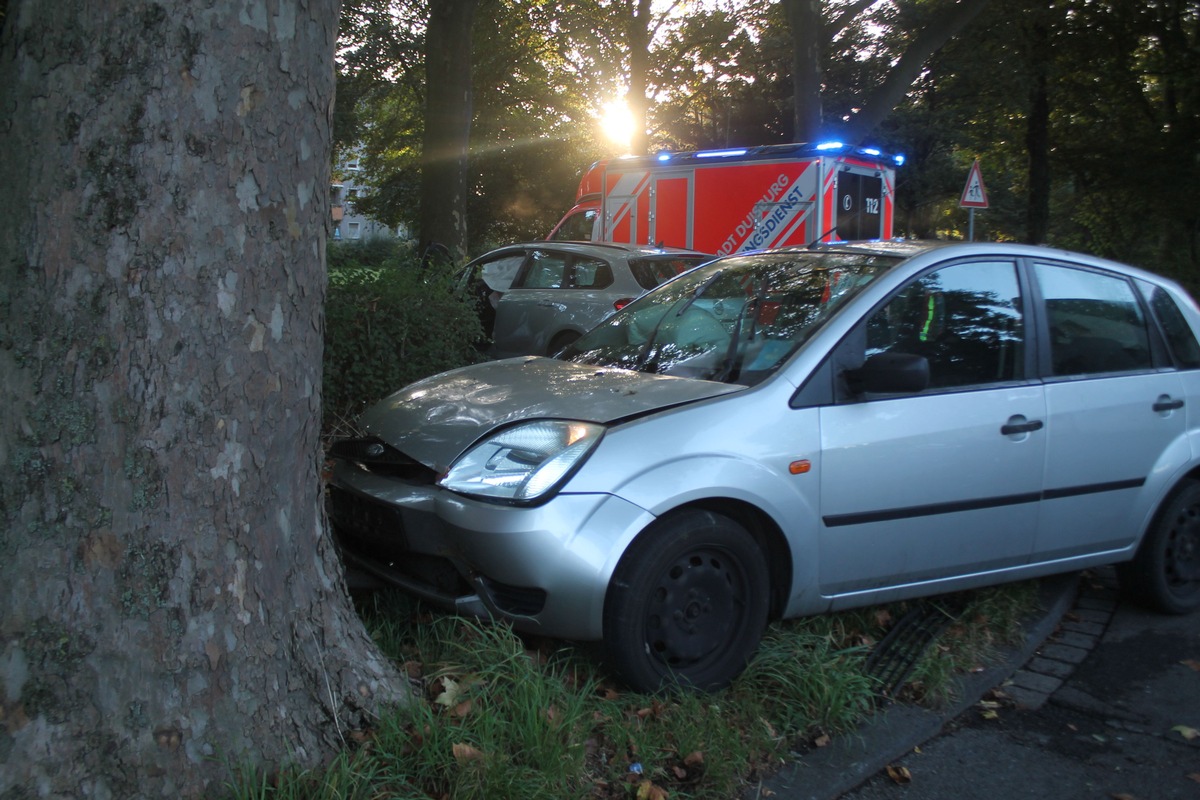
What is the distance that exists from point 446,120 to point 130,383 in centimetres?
774

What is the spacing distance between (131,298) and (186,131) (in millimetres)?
430

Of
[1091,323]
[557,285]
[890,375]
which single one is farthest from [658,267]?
[890,375]

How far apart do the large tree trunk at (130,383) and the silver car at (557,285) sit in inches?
275

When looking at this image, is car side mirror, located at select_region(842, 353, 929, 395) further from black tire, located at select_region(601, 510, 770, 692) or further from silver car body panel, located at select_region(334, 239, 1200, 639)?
black tire, located at select_region(601, 510, 770, 692)

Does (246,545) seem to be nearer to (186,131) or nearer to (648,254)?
(186,131)

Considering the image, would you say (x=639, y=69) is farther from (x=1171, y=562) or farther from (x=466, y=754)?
(x=466, y=754)

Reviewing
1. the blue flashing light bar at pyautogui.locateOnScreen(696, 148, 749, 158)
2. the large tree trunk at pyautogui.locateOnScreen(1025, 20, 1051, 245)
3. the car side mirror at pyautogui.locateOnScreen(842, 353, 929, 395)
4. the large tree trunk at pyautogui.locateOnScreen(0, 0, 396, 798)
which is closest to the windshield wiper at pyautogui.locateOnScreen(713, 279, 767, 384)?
the car side mirror at pyautogui.locateOnScreen(842, 353, 929, 395)

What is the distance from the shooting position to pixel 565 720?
3.39 metres

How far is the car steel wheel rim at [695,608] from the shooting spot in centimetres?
382

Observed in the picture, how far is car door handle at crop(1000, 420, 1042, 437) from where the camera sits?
4.59 metres

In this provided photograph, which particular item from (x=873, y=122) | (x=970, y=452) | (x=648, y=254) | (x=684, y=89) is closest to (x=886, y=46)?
(x=684, y=89)

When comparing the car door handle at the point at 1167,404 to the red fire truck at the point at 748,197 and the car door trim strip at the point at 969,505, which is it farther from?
the red fire truck at the point at 748,197

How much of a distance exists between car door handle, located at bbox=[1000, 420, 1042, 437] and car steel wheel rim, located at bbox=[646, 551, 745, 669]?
4.52 ft

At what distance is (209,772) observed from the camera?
113 inches
